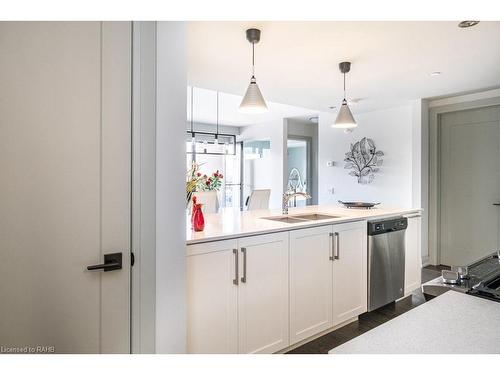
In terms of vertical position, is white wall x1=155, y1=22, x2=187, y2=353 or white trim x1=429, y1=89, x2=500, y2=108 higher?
white trim x1=429, y1=89, x2=500, y2=108

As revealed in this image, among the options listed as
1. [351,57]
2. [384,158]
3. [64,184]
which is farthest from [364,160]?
[64,184]

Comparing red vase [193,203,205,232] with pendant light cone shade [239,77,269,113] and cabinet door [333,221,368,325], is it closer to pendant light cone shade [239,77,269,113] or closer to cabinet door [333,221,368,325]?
pendant light cone shade [239,77,269,113]

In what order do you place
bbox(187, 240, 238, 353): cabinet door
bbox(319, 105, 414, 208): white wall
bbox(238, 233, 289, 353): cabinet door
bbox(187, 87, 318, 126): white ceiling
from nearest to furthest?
bbox(187, 240, 238, 353): cabinet door
bbox(238, 233, 289, 353): cabinet door
bbox(319, 105, 414, 208): white wall
bbox(187, 87, 318, 126): white ceiling

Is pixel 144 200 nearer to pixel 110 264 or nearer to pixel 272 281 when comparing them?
pixel 110 264

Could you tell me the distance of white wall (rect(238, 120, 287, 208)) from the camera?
21.5 feet

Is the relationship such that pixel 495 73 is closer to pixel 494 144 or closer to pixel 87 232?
pixel 494 144

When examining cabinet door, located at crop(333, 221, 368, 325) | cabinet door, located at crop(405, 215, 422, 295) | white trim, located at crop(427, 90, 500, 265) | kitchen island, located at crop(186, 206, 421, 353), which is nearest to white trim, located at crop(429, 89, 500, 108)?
white trim, located at crop(427, 90, 500, 265)

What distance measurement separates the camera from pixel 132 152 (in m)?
1.36

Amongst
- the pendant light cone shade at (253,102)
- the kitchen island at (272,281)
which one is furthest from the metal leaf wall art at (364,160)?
the pendant light cone shade at (253,102)

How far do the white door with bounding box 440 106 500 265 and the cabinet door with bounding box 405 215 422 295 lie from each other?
4.24 ft

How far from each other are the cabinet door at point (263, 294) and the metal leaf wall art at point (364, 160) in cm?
318

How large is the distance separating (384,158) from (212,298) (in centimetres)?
379
